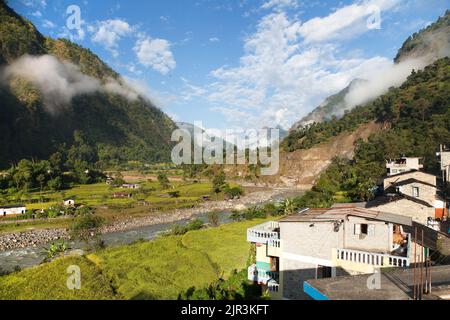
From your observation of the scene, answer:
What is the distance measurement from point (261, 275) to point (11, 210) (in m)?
50.7

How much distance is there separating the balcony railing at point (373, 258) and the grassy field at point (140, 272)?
29.6 feet

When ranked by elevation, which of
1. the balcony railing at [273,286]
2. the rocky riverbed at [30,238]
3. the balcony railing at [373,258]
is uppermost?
the balcony railing at [373,258]

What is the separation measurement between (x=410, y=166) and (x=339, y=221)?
1354 inches

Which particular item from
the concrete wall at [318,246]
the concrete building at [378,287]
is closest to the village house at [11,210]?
the concrete wall at [318,246]

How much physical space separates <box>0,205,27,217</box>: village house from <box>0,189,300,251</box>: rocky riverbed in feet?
32.5

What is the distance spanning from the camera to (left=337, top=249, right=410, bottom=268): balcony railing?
10016mm

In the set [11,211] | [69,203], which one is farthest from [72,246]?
[69,203]

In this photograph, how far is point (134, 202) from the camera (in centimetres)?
6241

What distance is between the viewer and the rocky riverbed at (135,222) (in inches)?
1526

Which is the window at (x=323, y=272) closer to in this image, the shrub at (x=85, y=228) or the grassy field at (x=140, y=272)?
the grassy field at (x=140, y=272)

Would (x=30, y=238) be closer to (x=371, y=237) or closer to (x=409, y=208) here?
(x=409, y=208)

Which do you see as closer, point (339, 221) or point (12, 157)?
point (339, 221)
